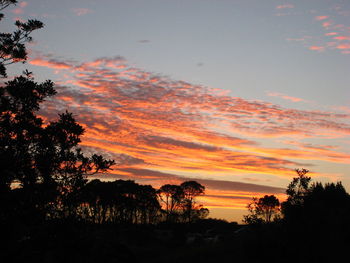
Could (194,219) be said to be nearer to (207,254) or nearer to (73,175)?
(207,254)

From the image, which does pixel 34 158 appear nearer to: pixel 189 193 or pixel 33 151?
pixel 33 151

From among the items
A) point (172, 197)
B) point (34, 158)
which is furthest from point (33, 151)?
point (172, 197)

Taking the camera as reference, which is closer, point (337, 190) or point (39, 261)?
point (39, 261)

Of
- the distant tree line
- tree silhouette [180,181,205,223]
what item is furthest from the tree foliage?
the distant tree line

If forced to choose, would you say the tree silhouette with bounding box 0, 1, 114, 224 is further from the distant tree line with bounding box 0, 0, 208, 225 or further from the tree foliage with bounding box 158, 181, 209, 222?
the tree foliage with bounding box 158, 181, 209, 222

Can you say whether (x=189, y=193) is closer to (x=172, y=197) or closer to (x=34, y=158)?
(x=172, y=197)

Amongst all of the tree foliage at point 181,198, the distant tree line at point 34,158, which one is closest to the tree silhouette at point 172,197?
the tree foliage at point 181,198

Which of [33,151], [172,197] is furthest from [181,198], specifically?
[33,151]

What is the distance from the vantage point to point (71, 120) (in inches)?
816

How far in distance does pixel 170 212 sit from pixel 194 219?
34.1ft

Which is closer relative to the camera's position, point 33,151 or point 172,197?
point 33,151

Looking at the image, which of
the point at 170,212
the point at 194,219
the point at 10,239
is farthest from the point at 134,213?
the point at 10,239

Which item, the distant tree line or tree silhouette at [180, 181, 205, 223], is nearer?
the distant tree line

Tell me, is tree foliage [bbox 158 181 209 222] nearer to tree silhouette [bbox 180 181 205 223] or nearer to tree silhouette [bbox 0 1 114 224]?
tree silhouette [bbox 180 181 205 223]
